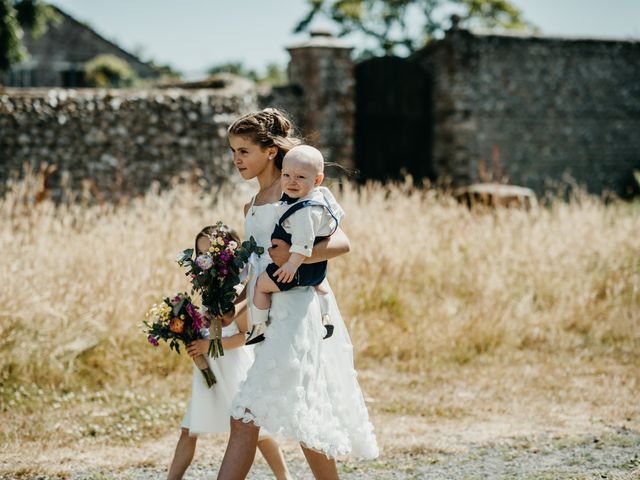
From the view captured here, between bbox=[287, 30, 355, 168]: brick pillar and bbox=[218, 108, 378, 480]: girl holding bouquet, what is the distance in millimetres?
9826

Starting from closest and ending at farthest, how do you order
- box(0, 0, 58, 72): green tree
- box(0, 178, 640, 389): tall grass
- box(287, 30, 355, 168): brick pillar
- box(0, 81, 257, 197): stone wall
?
box(0, 178, 640, 389): tall grass, box(0, 81, 257, 197): stone wall, box(287, 30, 355, 168): brick pillar, box(0, 0, 58, 72): green tree

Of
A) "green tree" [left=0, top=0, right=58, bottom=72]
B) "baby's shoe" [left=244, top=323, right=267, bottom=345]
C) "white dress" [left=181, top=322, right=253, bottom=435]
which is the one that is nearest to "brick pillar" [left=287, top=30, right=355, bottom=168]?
"green tree" [left=0, top=0, right=58, bottom=72]

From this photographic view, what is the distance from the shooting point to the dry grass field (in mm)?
4844

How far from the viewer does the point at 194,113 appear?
1187cm

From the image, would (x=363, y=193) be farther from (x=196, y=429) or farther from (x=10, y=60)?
(x=10, y=60)

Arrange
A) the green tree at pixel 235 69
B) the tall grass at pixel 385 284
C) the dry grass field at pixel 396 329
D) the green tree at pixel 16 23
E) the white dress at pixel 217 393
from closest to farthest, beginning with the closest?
the white dress at pixel 217 393 < the dry grass field at pixel 396 329 < the tall grass at pixel 385 284 < the green tree at pixel 16 23 < the green tree at pixel 235 69

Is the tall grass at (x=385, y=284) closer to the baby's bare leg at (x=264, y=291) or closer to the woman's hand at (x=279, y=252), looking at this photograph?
Result: the baby's bare leg at (x=264, y=291)

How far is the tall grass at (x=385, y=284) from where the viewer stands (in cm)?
573

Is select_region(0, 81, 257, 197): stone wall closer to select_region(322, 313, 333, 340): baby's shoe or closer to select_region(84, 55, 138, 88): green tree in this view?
select_region(322, 313, 333, 340): baby's shoe

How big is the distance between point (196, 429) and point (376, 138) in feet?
37.6

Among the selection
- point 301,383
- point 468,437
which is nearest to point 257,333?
point 301,383

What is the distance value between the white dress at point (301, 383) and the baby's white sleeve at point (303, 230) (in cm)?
18

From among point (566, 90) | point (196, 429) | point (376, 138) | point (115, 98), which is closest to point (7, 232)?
point (196, 429)

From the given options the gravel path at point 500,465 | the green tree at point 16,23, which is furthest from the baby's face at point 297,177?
the green tree at point 16,23
